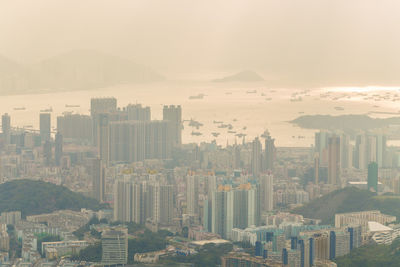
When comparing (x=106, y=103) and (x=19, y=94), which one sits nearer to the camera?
(x=19, y=94)

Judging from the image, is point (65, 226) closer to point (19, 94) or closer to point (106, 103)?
point (19, 94)

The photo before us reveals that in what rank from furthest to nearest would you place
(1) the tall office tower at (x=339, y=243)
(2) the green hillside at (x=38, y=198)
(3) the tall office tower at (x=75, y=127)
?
1. (3) the tall office tower at (x=75, y=127)
2. (2) the green hillside at (x=38, y=198)
3. (1) the tall office tower at (x=339, y=243)

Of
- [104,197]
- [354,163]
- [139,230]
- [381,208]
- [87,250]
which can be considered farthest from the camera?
[354,163]

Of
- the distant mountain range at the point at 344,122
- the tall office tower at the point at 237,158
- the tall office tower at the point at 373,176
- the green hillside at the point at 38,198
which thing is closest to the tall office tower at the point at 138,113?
the tall office tower at the point at 237,158

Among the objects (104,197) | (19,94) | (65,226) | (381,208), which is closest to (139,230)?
(65,226)

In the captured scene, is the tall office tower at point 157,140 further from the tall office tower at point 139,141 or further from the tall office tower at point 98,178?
the tall office tower at point 98,178

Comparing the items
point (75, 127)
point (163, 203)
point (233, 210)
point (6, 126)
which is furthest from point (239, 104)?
point (233, 210)
